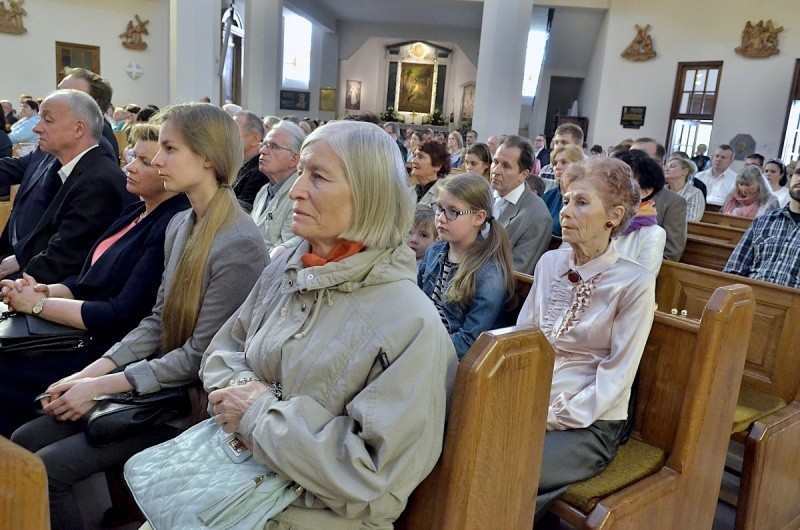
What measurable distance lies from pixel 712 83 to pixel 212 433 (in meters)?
12.5

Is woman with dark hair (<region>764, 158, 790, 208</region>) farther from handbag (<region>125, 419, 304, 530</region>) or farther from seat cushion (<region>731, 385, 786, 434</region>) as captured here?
handbag (<region>125, 419, 304, 530</region>)

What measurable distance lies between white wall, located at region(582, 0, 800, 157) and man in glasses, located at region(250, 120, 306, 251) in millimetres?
10320

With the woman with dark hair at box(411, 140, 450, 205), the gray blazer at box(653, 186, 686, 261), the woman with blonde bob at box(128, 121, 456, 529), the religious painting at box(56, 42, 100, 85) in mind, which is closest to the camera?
the woman with blonde bob at box(128, 121, 456, 529)

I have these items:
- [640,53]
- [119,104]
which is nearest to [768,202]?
[640,53]

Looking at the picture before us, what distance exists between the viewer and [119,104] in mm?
14094

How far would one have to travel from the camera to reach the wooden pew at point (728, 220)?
5.39m

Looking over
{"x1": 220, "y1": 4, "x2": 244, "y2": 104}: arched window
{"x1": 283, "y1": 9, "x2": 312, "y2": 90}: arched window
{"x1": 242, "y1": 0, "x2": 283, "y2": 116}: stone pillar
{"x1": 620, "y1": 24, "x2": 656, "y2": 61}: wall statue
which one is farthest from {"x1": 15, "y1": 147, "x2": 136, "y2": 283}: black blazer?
{"x1": 283, "y1": 9, "x2": 312, "y2": 90}: arched window

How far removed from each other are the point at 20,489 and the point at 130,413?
3.26ft

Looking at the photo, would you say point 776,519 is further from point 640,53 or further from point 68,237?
point 640,53

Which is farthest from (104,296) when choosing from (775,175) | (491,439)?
(775,175)

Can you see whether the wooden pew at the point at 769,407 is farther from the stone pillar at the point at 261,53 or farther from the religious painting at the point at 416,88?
the religious painting at the point at 416,88

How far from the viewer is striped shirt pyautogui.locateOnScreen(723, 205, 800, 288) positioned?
134 inches

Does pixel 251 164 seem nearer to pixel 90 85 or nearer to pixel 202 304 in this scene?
pixel 90 85

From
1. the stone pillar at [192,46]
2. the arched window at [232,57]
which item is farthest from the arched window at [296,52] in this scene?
the stone pillar at [192,46]
